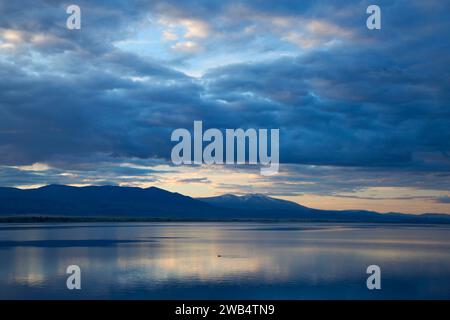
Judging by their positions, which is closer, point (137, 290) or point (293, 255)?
point (137, 290)

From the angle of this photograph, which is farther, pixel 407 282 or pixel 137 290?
pixel 407 282

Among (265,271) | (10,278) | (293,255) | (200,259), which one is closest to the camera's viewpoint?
(10,278)

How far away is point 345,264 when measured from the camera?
44.1 meters
